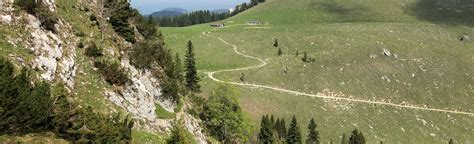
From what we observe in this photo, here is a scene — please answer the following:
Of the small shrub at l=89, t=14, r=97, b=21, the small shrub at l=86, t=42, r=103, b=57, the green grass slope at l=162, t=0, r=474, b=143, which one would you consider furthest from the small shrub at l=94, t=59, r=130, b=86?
the green grass slope at l=162, t=0, r=474, b=143

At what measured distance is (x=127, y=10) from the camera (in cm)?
4191

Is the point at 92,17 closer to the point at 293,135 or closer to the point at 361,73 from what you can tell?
the point at 293,135

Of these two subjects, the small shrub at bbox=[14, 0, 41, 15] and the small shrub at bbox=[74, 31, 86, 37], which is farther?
the small shrub at bbox=[74, 31, 86, 37]

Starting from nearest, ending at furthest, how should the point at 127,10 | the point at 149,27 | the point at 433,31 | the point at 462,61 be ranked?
the point at 127,10, the point at 149,27, the point at 462,61, the point at 433,31

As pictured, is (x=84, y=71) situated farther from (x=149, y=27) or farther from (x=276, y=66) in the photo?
(x=276, y=66)

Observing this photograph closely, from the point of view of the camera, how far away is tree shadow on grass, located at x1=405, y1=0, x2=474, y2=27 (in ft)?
548

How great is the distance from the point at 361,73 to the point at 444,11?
10123 centimetres

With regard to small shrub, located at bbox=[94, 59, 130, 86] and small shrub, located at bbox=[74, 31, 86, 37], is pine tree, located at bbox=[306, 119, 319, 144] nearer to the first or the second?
small shrub, located at bbox=[94, 59, 130, 86]

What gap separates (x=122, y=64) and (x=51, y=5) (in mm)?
7455

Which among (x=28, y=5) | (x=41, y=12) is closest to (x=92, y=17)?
(x=41, y=12)

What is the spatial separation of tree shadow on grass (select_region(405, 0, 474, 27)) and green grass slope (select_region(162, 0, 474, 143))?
1.70m

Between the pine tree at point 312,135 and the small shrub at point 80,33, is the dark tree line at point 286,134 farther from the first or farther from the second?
the small shrub at point 80,33

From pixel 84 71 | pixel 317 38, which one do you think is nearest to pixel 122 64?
pixel 84 71

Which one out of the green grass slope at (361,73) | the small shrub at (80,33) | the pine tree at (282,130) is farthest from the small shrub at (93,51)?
the green grass slope at (361,73)
